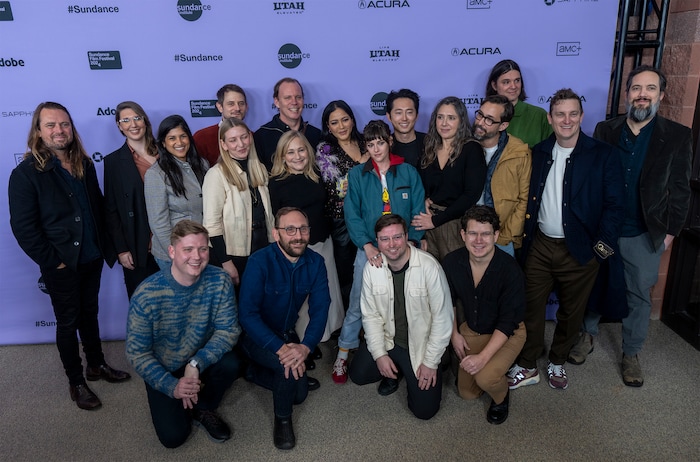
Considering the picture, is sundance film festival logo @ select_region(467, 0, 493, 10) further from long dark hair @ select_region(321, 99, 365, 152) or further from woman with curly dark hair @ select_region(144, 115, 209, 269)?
woman with curly dark hair @ select_region(144, 115, 209, 269)

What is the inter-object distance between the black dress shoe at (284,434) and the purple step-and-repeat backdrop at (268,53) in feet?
6.15

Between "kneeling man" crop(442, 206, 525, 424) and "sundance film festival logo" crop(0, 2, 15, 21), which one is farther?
"sundance film festival logo" crop(0, 2, 15, 21)

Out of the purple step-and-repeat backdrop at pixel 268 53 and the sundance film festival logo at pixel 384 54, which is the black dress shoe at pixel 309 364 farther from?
the sundance film festival logo at pixel 384 54

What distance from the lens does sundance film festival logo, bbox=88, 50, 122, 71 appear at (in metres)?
3.07

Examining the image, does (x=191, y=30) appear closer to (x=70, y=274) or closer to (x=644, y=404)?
(x=70, y=274)

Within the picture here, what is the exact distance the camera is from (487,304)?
2500 mm

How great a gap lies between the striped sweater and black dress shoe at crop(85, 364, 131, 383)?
67cm

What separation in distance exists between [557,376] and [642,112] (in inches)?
57.7

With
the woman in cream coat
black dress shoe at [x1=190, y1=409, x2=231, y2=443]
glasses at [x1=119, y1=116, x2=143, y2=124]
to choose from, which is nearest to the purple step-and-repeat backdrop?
glasses at [x1=119, y1=116, x2=143, y2=124]

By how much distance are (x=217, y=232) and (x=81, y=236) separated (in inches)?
27.2

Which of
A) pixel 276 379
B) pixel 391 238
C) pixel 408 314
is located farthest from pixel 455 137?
pixel 276 379

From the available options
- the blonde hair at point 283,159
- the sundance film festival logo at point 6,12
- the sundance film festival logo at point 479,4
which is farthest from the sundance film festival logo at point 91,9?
the sundance film festival logo at point 479,4

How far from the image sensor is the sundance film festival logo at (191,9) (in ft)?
9.97

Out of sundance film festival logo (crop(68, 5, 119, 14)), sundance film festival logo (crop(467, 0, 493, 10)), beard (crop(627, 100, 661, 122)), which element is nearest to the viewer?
→ beard (crop(627, 100, 661, 122))
